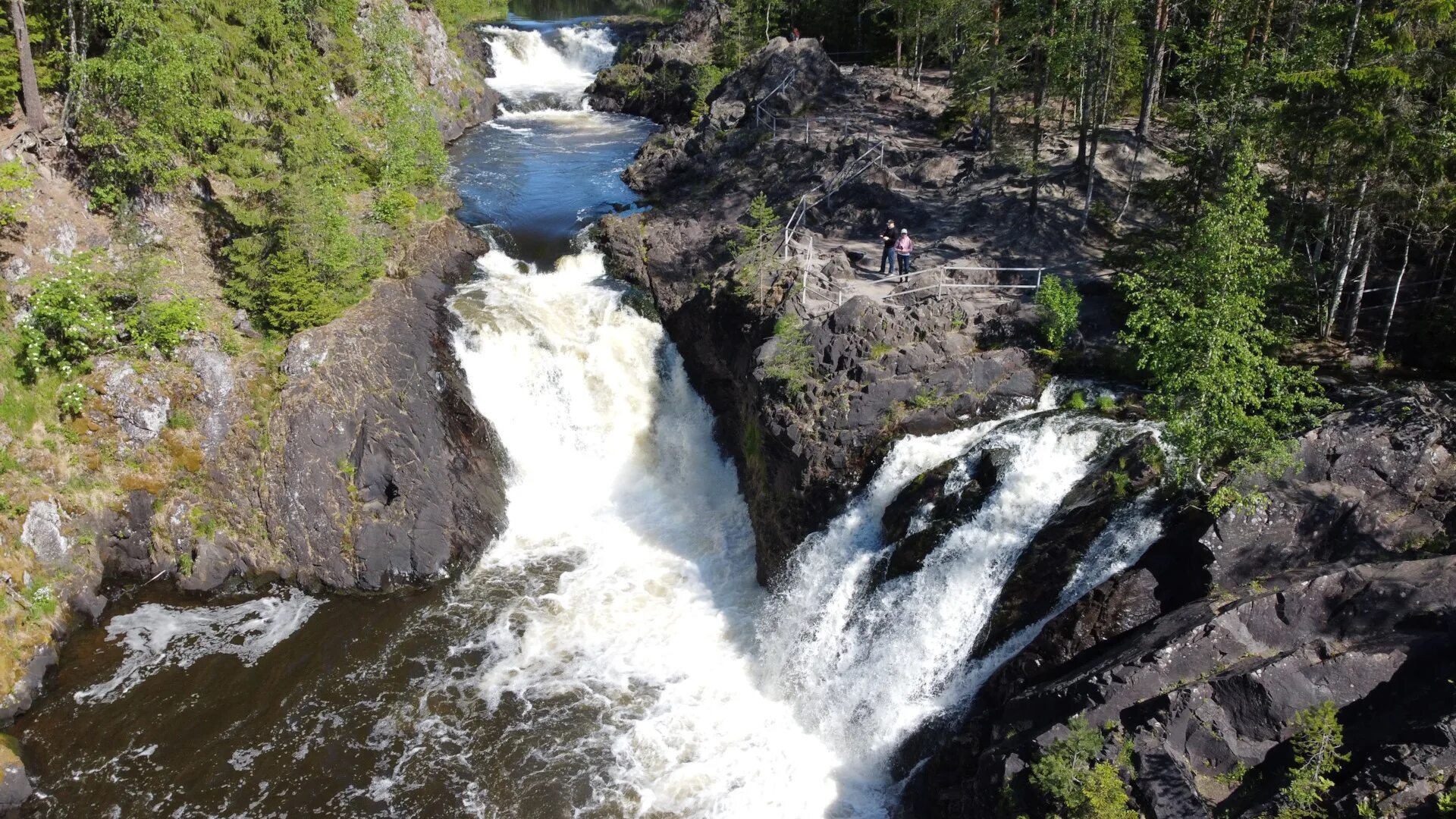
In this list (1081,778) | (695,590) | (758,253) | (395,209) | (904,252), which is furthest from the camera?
(395,209)

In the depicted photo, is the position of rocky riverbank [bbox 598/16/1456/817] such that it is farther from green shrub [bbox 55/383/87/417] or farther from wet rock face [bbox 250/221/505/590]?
green shrub [bbox 55/383/87/417]

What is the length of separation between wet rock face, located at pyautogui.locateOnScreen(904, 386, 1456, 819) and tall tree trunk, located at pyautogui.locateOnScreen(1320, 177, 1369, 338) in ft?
16.8

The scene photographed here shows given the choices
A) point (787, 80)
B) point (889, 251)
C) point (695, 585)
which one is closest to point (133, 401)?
point (695, 585)

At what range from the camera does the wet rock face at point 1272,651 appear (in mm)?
11602

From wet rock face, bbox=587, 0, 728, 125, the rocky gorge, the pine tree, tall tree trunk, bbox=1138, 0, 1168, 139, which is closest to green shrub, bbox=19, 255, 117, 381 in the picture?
the rocky gorge

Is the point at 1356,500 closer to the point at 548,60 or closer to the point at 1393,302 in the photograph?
the point at 1393,302

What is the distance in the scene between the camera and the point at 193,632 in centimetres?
2091

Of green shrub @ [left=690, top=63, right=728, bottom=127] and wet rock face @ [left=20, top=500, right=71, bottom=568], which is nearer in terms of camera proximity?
wet rock face @ [left=20, top=500, right=71, bottom=568]

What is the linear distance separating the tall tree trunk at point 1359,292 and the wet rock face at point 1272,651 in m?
4.84

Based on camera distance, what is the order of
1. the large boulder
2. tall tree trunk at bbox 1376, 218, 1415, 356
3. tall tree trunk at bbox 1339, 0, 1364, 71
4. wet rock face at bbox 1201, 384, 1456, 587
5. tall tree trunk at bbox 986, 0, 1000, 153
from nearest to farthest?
1. wet rock face at bbox 1201, 384, 1456, 587
2. tall tree trunk at bbox 1376, 218, 1415, 356
3. tall tree trunk at bbox 1339, 0, 1364, 71
4. tall tree trunk at bbox 986, 0, 1000, 153
5. the large boulder

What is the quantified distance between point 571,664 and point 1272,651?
14.3m

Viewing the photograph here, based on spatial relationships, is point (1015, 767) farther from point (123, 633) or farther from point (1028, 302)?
point (123, 633)

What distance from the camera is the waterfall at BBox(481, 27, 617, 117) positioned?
193ft

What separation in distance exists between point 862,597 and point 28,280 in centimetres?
2289
